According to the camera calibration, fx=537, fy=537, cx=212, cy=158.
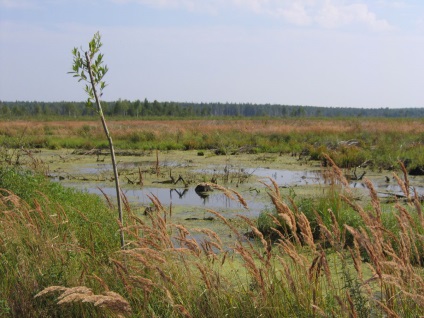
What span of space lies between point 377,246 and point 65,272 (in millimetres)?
2294

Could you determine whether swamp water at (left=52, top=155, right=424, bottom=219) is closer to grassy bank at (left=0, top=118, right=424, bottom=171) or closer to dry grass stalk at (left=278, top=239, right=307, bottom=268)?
grassy bank at (left=0, top=118, right=424, bottom=171)

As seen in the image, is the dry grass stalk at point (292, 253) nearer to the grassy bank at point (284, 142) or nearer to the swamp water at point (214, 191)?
the swamp water at point (214, 191)

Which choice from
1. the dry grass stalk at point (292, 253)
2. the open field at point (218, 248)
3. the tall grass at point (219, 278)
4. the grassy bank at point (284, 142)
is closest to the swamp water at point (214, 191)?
the open field at point (218, 248)

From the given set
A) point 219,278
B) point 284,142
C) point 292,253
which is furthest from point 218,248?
point 284,142

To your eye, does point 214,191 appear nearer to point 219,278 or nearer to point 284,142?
point 219,278

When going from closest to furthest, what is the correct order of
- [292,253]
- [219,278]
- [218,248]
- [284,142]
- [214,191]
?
[292,253], [219,278], [218,248], [214,191], [284,142]

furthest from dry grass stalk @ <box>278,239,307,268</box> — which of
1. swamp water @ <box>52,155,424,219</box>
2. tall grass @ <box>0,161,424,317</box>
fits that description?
swamp water @ <box>52,155,424,219</box>

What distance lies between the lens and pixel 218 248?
3410 mm

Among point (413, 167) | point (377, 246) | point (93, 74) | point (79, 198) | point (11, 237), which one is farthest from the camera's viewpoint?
point (413, 167)

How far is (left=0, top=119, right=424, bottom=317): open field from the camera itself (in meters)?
2.99

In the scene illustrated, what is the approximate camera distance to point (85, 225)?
5.98m

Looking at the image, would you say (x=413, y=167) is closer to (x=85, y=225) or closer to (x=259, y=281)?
A: (x=85, y=225)

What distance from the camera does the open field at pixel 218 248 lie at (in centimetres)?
299

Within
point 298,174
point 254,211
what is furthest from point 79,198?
point 298,174
